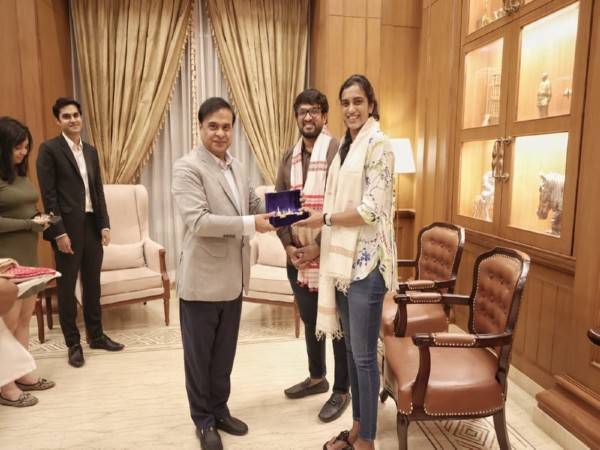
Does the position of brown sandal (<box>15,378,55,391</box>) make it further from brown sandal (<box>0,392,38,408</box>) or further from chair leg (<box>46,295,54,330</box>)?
chair leg (<box>46,295,54,330</box>)

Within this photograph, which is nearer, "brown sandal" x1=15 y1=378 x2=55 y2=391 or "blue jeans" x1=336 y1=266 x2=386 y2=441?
"blue jeans" x1=336 y1=266 x2=386 y2=441

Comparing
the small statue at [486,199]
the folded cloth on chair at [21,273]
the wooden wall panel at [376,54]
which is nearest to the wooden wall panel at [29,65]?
the folded cloth on chair at [21,273]

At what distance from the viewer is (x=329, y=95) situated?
417cm

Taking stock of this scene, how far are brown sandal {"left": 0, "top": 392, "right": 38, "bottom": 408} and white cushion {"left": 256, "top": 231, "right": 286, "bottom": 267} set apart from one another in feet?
6.15

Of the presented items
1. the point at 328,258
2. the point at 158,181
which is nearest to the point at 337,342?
the point at 328,258

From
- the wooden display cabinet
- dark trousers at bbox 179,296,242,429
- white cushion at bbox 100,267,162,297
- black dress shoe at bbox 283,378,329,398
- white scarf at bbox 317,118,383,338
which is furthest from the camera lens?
white cushion at bbox 100,267,162,297

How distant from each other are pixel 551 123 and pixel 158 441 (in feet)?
8.52

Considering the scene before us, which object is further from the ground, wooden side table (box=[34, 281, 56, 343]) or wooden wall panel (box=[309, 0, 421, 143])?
wooden wall panel (box=[309, 0, 421, 143])

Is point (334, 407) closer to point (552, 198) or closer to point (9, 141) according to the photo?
point (552, 198)

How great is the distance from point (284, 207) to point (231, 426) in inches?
45.6

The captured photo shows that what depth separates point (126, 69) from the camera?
164 inches

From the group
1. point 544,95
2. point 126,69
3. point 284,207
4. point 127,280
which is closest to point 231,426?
point 284,207

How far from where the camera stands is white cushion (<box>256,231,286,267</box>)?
3.80m

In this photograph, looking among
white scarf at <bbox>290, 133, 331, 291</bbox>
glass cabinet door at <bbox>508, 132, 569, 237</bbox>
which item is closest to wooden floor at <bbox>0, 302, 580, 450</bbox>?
white scarf at <bbox>290, 133, 331, 291</bbox>
